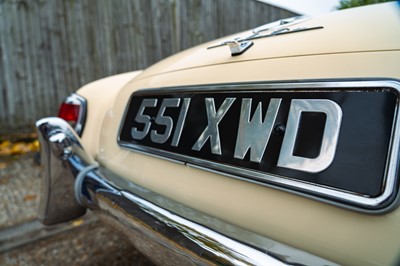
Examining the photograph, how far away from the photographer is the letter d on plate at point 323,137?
821 millimetres

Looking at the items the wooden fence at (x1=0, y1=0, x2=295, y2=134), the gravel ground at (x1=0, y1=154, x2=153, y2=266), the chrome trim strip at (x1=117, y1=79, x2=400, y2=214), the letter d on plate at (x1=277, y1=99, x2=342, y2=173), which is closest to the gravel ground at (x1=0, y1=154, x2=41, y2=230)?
the gravel ground at (x1=0, y1=154, x2=153, y2=266)

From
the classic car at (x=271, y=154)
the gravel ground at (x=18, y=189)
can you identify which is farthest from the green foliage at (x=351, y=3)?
the gravel ground at (x=18, y=189)

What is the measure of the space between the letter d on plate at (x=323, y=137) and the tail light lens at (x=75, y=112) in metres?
1.49

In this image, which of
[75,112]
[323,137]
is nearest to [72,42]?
[75,112]

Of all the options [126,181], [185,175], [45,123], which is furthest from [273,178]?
[45,123]

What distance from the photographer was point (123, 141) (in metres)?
1.58

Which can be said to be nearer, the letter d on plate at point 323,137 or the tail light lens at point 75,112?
the letter d on plate at point 323,137

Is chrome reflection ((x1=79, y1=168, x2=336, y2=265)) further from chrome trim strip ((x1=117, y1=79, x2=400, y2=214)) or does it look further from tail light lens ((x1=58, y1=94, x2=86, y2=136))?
tail light lens ((x1=58, y1=94, x2=86, y2=136))

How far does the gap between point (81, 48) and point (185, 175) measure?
4.42 metres

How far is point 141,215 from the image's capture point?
1217 millimetres

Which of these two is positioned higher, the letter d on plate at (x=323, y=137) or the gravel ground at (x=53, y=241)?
the letter d on plate at (x=323, y=137)

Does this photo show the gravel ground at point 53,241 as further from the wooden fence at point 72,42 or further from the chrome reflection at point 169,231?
the wooden fence at point 72,42

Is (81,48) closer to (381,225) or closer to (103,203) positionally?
(103,203)

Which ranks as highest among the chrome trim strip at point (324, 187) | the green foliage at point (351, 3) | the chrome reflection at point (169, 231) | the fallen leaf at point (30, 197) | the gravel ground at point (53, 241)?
the green foliage at point (351, 3)
